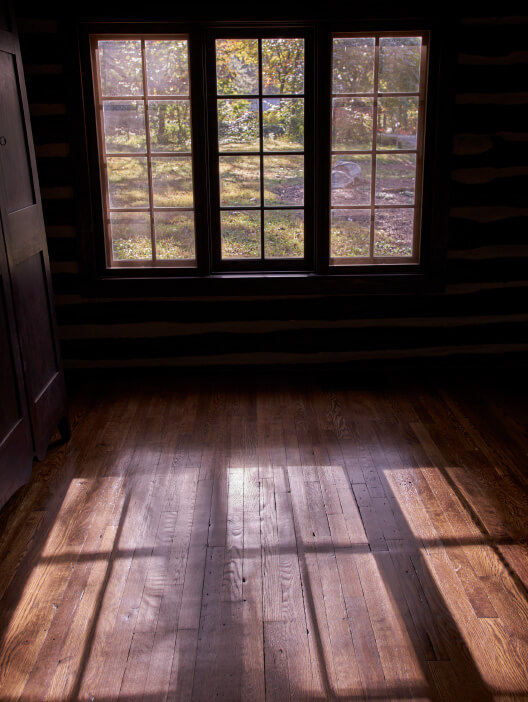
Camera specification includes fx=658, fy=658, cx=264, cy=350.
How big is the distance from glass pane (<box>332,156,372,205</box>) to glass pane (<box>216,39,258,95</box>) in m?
0.76

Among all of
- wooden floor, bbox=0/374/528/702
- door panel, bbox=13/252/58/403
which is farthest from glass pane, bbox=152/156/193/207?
wooden floor, bbox=0/374/528/702

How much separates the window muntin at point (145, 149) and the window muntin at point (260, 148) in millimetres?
246

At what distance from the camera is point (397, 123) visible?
4.53 m

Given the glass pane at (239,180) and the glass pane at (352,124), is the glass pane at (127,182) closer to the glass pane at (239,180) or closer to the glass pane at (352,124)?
the glass pane at (239,180)

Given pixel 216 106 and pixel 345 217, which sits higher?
pixel 216 106

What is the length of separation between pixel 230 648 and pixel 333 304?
2.94 metres

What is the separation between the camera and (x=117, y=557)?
9.25ft

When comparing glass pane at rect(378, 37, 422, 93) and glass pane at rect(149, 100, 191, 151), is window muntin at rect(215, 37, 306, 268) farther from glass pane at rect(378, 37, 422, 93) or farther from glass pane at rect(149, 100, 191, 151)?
glass pane at rect(378, 37, 422, 93)

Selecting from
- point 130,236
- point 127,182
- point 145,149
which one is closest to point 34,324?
Result: point 130,236

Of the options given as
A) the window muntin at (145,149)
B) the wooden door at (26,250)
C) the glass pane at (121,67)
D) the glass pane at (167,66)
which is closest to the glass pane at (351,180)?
the window muntin at (145,149)

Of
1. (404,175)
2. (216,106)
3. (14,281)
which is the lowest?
(14,281)

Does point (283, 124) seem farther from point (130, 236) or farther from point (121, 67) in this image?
point (130, 236)

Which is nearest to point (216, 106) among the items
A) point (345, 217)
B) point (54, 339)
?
point (345, 217)

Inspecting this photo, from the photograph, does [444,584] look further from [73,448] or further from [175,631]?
[73,448]
